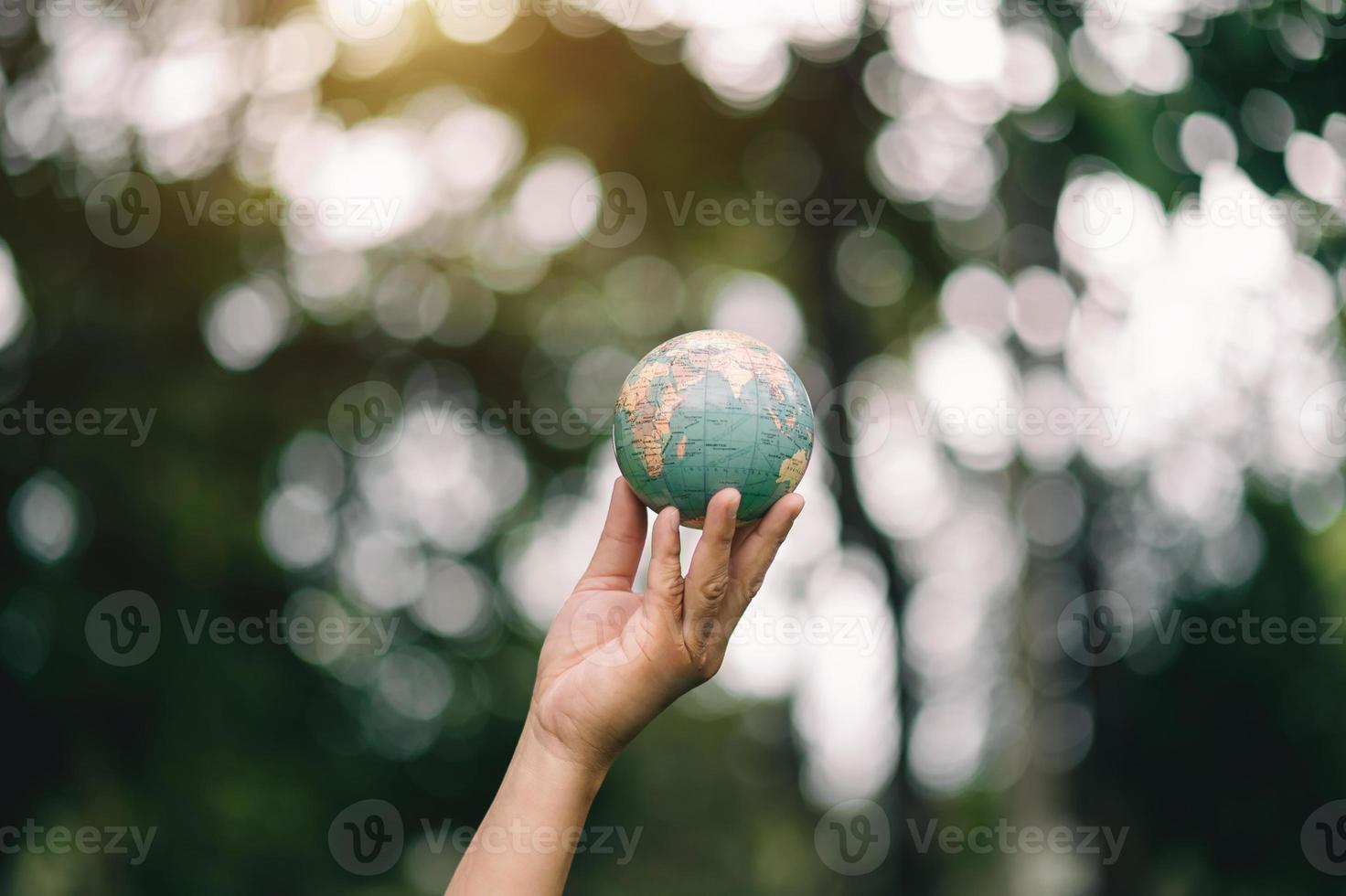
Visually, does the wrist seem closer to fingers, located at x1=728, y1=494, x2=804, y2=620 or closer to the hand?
the hand

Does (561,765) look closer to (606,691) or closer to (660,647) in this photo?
(606,691)

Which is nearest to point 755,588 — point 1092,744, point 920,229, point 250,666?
point 1092,744

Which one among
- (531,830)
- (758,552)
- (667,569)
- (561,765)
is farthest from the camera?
(758,552)

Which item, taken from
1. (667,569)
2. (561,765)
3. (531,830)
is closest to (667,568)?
(667,569)

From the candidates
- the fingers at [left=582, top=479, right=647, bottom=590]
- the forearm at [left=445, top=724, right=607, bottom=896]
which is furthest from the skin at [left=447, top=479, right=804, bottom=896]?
the fingers at [left=582, top=479, right=647, bottom=590]

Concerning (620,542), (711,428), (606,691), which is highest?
(711,428)

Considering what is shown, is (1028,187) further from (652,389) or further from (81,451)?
(81,451)

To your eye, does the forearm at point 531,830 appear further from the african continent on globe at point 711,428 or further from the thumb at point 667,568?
the african continent on globe at point 711,428
